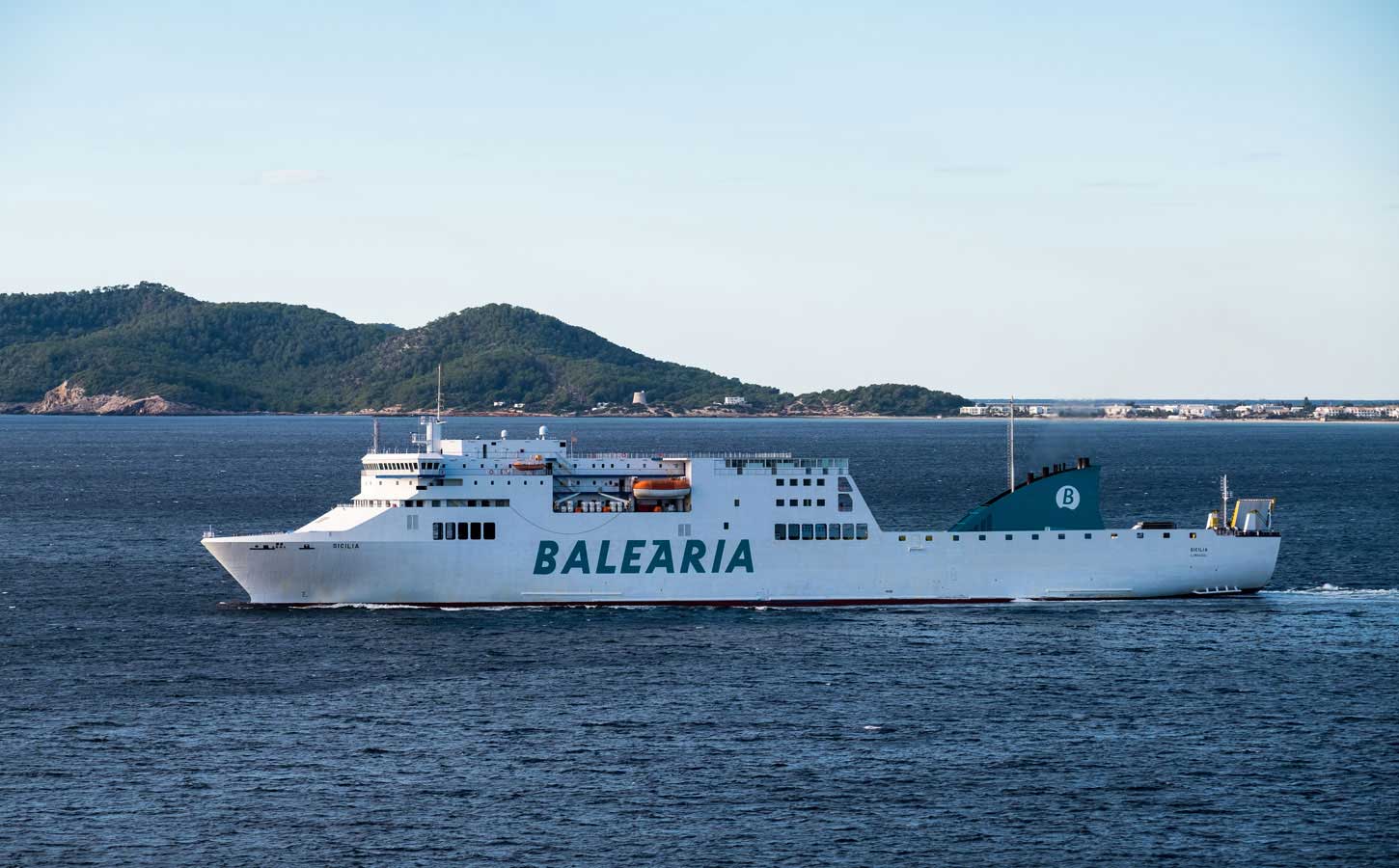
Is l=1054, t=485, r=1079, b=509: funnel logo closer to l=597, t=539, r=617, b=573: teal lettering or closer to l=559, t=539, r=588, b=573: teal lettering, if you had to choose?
l=597, t=539, r=617, b=573: teal lettering

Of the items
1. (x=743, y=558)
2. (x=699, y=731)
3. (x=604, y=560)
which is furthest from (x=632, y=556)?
(x=699, y=731)

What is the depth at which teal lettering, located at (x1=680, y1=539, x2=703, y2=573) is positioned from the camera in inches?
2175

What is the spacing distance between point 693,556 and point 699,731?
17.0m

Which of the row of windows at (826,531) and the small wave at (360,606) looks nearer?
the small wave at (360,606)

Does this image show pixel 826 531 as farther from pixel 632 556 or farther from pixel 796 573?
pixel 632 556

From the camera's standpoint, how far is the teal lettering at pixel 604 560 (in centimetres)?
5475

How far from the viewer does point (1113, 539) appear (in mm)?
57031

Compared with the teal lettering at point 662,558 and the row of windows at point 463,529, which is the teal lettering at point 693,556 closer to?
the teal lettering at point 662,558

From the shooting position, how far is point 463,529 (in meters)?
54.2

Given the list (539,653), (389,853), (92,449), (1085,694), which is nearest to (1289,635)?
(1085,694)

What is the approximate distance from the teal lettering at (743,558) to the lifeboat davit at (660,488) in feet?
9.12

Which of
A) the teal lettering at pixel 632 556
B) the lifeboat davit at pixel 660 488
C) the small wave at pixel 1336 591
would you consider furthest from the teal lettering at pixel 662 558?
the small wave at pixel 1336 591

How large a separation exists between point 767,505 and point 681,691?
1426 centimetres

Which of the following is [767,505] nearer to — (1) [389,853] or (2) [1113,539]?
(2) [1113,539]
